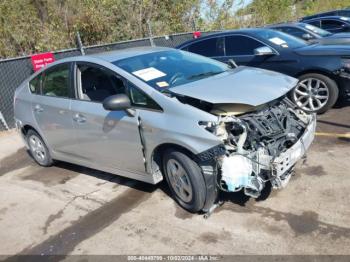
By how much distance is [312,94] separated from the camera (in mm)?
6754

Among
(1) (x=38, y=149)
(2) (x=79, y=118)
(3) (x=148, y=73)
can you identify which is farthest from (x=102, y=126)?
(1) (x=38, y=149)

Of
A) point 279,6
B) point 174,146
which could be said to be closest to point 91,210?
point 174,146

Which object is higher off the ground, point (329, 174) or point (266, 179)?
point (266, 179)

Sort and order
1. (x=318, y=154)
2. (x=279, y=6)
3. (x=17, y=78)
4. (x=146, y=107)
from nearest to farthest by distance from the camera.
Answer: (x=146, y=107), (x=318, y=154), (x=17, y=78), (x=279, y=6)

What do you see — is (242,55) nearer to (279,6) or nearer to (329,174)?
(329,174)

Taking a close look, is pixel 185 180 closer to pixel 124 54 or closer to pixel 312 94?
pixel 124 54

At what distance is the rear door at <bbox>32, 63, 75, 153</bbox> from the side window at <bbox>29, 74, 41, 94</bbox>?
0.01 meters

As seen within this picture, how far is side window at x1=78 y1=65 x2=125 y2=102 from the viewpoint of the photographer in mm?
4609

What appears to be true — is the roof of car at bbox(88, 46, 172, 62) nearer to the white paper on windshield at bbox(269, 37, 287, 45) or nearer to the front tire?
the front tire

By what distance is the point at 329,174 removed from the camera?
461cm

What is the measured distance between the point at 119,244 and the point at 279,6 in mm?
21722

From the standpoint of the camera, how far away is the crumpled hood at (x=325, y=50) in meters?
6.57

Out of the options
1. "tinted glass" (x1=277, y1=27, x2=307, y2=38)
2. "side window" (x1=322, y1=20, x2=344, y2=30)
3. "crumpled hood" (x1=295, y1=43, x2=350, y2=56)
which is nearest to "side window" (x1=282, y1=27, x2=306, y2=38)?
"tinted glass" (x1=277, y1=27, x2=307, y2=38)

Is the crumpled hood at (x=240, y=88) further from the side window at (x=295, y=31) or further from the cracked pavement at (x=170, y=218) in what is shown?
the side window at (x=295, y=31)
